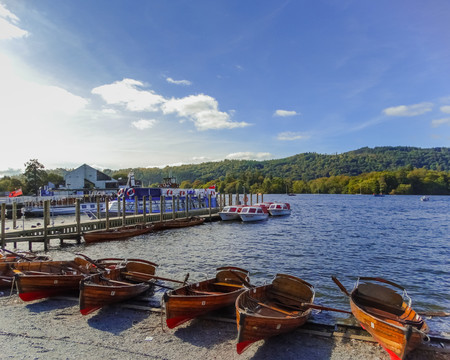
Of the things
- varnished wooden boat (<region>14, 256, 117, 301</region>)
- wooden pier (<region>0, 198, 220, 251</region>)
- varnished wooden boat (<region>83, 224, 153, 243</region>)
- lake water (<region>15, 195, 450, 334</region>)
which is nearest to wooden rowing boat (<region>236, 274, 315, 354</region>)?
lake water (<region>15, 195, 450, 334</region>)

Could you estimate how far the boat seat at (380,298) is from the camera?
9.69 metres

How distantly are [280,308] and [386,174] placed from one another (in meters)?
166

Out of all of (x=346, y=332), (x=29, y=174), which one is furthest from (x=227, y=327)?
(x=29, y=174)

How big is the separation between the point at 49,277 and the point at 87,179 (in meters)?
94.3

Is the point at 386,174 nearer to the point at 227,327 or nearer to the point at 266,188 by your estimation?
the point at 266,188

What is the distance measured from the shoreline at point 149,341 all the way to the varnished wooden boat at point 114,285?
51 centimetres

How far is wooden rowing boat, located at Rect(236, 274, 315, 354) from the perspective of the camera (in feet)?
25.0

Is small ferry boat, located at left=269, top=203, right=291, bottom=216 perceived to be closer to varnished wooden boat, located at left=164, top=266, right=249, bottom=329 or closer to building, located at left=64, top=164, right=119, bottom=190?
varnished wooden boat, located at left=164, top=266, right=249, bottom=329

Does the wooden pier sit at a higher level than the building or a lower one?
lower

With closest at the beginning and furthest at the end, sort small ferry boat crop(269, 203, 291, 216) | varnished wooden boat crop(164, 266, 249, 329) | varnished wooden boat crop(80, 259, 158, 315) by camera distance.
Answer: varnished wooden boat crop(164, 266, 249, 329) < varnished wooden boat crop(80, 259, 158, 315) < small ferry boat crop(269, 203, 291, 216)

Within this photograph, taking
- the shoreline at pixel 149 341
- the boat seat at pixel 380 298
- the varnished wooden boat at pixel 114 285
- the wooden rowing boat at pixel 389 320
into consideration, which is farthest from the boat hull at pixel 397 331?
the varnished wooden boat at pixel 114 285

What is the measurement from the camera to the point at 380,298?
10.0 meters

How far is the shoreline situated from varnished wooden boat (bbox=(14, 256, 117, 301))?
1080 millimetres

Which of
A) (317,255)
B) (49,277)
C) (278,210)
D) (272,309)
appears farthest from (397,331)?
(278,210)
